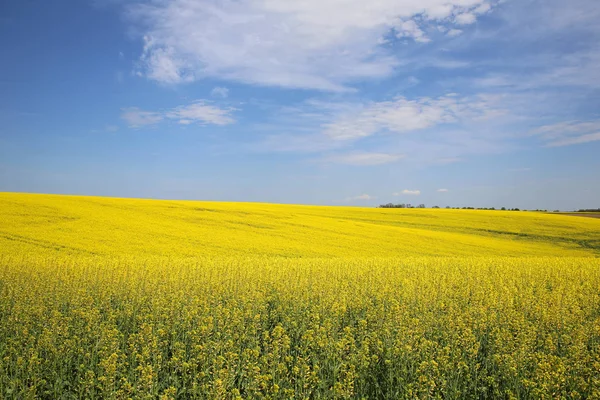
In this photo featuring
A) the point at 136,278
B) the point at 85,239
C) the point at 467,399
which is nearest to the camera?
the point at 467,399

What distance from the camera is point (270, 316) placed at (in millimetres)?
8438

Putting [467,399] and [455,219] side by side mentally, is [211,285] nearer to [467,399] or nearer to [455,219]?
[467,399]

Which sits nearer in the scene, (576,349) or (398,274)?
(576,349)

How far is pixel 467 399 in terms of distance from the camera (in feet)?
18.1

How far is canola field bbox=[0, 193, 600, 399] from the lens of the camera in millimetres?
5145

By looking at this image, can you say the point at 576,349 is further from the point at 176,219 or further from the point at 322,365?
the point at 176,219

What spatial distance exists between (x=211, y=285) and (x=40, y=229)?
15809 mm

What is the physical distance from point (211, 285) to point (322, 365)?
5376 mm

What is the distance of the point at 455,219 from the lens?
37.9 meters

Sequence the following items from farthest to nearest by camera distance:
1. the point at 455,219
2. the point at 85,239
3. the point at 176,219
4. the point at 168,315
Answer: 1. the point at 455,219
2. the point at 176,219
3. the point at 85,239
4. the point at 168,315

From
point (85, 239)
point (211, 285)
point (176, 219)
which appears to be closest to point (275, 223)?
point (176, 219)

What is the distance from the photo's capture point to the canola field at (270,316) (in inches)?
203

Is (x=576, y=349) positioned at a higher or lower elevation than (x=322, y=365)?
higher

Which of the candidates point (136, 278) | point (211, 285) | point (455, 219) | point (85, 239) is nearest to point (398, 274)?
point (211, 285)
